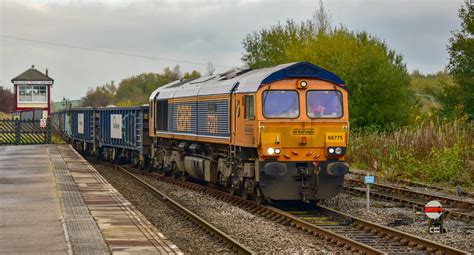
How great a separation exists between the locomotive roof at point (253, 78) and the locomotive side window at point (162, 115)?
2982mm

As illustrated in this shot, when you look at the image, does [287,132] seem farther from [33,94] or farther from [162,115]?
[33,94]

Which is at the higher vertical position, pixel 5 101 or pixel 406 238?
pixel 5 101

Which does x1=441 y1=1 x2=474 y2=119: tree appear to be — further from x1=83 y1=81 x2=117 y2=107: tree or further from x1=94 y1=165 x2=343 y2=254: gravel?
x1=83 y1=81 x2=117 y2=107: tree

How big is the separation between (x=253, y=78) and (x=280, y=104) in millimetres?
1041

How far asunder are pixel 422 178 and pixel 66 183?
11.4m

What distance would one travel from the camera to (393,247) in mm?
12562

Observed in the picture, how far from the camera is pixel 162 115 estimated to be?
27094mm

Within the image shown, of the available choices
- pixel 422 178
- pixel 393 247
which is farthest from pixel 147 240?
pixel 422 178

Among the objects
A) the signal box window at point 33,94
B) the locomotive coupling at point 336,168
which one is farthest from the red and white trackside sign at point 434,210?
the signal box window at point 33,94

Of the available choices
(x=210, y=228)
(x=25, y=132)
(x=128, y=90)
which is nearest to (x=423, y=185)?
(x=210, y=228)

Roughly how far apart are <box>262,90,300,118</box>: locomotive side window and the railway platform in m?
3.84

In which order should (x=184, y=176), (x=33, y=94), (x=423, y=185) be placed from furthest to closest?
(x=33, y=94), (x=184, y=176), (x=423, y=185)

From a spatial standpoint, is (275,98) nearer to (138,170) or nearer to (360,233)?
(360,233)

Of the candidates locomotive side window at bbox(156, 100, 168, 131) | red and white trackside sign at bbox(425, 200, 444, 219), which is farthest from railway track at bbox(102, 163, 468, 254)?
locomotive side window at bbox(156, 100, 168, 131)
